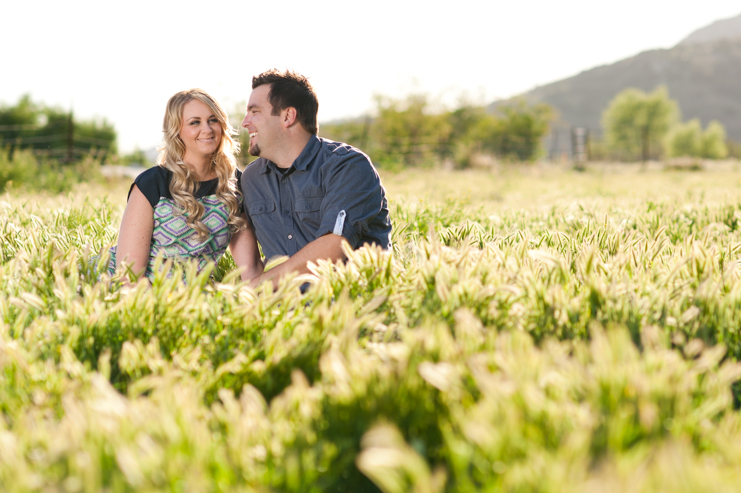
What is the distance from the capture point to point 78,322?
5.57 ft

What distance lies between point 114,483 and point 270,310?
35.3 inches

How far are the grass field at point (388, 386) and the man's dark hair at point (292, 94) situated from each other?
1679mm

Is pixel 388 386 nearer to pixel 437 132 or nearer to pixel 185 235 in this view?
pixel 185 235

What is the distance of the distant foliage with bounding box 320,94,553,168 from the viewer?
21.6 meters

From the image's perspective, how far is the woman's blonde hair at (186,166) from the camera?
3123mm

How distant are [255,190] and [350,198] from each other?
0.82m

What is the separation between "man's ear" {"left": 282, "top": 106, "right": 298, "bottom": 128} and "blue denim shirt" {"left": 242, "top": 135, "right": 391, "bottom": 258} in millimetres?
172

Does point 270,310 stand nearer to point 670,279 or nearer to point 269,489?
point 269,489

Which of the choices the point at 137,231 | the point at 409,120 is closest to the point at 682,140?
the point at 409,120

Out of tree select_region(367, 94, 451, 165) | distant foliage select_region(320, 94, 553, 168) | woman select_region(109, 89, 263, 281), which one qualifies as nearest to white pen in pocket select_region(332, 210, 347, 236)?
woman select_region(109, 89, 263, 281)

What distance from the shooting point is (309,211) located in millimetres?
3258

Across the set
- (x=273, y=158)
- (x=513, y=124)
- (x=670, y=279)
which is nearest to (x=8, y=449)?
(x=670, y=279)

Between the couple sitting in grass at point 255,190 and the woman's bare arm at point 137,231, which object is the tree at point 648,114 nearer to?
the couple sitting in grass at point 255,190

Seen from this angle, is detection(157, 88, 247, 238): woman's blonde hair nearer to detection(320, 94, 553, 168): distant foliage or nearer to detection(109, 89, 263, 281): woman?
detection(109, 89, 263, 281): woman
